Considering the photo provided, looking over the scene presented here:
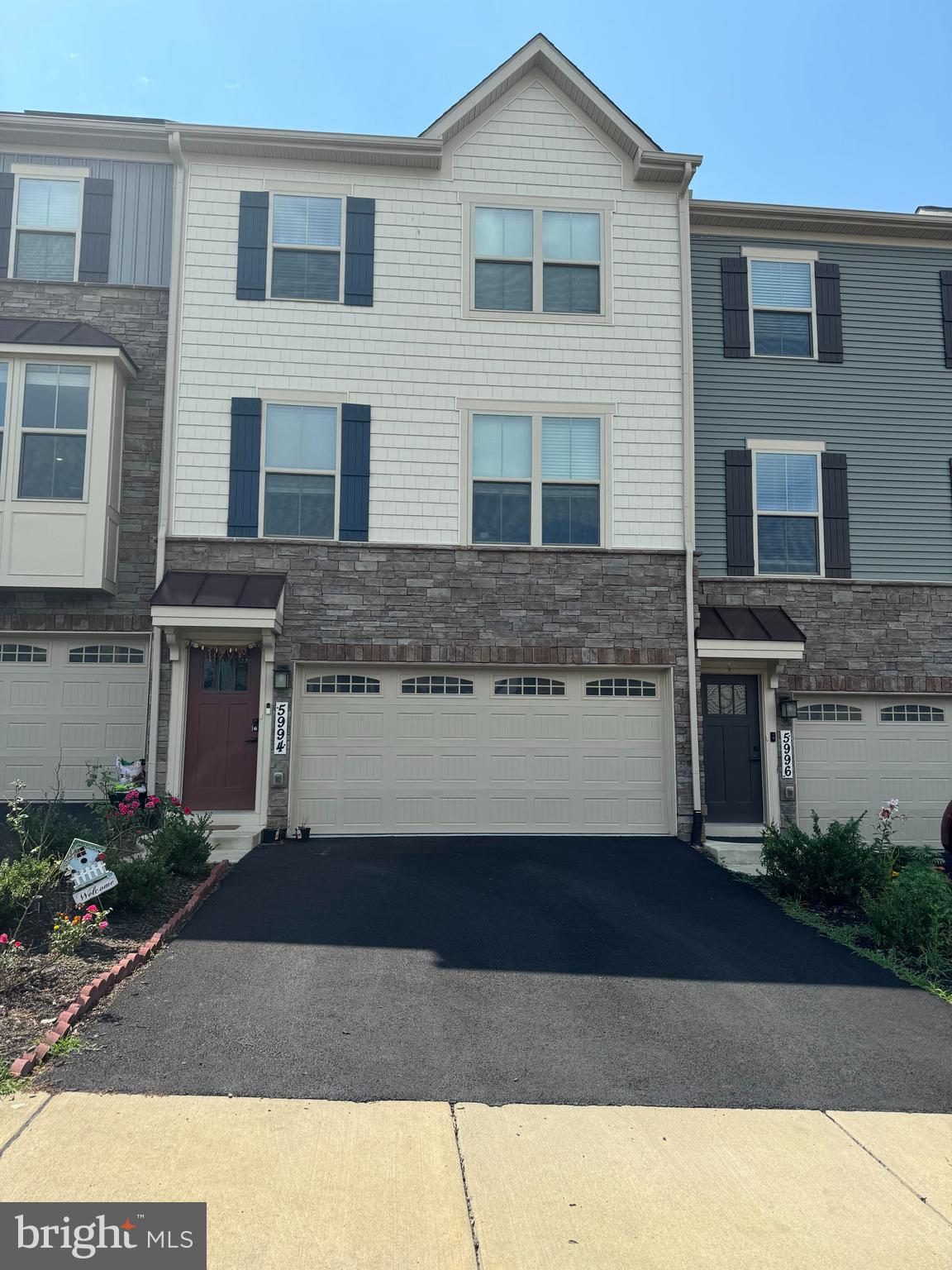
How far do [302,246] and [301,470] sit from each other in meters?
2.98

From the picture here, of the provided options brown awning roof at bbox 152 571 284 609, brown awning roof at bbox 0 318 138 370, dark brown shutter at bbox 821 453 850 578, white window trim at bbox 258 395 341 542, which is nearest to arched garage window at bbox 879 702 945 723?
dark brown shutter at bbox 821 453 850 578

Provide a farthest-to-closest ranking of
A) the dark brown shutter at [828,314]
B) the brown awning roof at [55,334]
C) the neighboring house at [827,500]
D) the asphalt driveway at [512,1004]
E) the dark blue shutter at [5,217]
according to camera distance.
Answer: the dark brown shutter at [828,314] < the neighboring house at [827,500] < the dark blue shutter at [5,217] < the brown awning roof at [55,334] < the asphalt driveway at [512,1004]

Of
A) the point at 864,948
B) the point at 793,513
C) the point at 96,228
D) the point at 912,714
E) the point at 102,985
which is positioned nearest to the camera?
the point at 102,985

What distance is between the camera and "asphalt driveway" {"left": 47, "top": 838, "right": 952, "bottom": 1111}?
4.80 m

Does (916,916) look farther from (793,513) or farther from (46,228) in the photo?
(46,228)

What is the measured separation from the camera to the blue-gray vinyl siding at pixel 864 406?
498 inches

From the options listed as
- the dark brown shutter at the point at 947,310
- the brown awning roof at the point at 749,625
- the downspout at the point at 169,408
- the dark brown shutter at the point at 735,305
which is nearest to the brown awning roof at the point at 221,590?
the downspout at the point at 169,408

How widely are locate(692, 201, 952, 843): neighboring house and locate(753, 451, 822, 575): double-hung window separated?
0.9 inches

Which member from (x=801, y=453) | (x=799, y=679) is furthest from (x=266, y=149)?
(x=799, y=679)

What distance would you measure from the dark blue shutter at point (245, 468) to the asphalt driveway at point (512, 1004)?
14.7 ft

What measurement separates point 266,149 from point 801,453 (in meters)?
8.38

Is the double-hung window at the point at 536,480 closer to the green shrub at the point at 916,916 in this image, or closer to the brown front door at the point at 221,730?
the brown front door at the point at 221,730

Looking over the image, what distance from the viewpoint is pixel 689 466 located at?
11.6 metres

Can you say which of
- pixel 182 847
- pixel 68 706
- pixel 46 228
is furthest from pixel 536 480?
pixel 46 228
